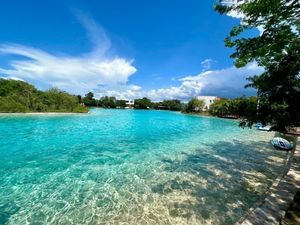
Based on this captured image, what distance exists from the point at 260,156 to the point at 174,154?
626cm

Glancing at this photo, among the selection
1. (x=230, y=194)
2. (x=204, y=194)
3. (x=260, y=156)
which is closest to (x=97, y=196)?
(x=204, y=194)

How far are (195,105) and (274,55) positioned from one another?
83.1 metres

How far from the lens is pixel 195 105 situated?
8644 cm

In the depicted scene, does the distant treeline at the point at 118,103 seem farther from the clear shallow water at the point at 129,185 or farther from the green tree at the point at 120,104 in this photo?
the clear shallow water at the point at 129,185

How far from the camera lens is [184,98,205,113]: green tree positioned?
85562mm

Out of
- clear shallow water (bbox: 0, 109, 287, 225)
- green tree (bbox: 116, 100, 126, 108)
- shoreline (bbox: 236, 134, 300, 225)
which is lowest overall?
clear shallow water (bbox: 0, 109, 287, 225)

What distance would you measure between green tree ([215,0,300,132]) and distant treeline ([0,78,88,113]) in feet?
A: 181

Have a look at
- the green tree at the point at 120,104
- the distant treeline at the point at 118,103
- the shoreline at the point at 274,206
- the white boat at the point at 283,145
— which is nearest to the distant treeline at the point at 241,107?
the shoreline at the point at 274,206

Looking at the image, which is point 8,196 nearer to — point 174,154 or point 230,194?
point 230,194

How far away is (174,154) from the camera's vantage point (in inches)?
525

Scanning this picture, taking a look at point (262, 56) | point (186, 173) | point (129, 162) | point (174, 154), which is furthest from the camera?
point (174, 154)

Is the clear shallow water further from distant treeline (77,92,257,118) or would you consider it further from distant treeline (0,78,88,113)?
distant treeline (0,78,88,113)

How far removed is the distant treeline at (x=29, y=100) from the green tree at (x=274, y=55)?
181ft

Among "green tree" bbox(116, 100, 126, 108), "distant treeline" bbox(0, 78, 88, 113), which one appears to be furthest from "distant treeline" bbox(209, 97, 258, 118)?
"green tree" bbox(116, 100, 126, 108)
